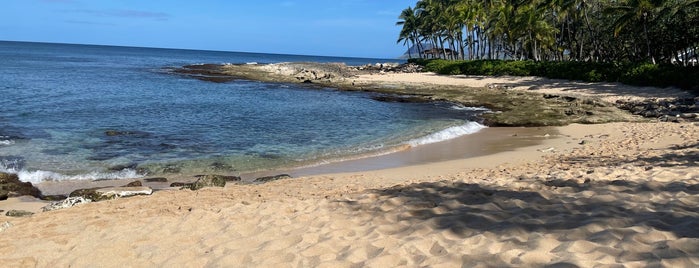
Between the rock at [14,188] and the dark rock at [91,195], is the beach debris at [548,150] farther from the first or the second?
the rock at [14,188]

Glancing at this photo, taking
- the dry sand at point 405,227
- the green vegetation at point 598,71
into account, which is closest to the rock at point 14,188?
the dry sand at point 405,227

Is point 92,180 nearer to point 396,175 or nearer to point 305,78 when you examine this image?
point 396,175

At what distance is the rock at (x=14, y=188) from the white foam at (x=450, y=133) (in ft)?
35.8

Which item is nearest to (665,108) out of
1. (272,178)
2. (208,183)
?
(272,178)

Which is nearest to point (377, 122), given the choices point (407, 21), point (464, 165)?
point (464, 165)

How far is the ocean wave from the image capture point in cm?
1116

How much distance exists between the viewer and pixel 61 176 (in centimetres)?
1142

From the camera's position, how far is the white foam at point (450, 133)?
16516mm

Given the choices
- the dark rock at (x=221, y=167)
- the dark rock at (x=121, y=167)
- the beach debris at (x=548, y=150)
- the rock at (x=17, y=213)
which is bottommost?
the dark rock at (x=221, y=167)

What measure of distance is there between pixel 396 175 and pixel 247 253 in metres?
6.33

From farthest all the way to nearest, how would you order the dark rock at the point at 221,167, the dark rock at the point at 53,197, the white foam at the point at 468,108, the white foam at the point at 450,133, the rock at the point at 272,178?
the white foam at the point at 468,108 → the white foam at the point at 450,133 → the dark rock at the point at 221,167 → the rock at the point at 272,178 → the dark rock at the point at 53,197

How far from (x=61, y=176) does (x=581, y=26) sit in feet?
159

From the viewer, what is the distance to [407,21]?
79375 millimetres

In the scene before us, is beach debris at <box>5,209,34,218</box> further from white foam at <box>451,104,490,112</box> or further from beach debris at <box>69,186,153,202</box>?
white foam at <box>451,104,490,112</box>
